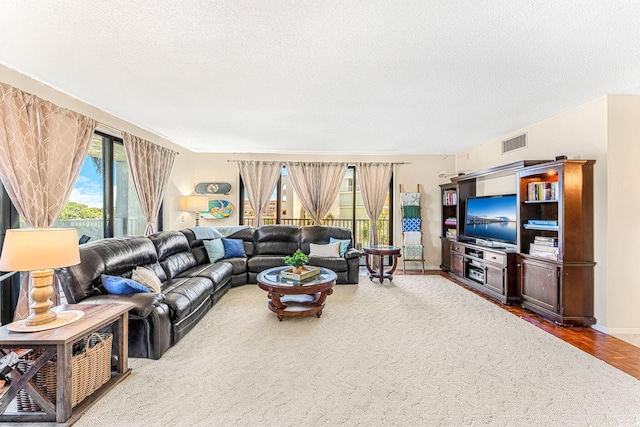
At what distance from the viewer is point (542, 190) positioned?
3.61m


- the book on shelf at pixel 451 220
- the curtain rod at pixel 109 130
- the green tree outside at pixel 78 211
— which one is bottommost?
the book on shelf at pixel 451 220

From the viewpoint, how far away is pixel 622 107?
121 inches

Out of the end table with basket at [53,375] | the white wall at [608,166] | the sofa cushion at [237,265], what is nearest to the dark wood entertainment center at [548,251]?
the white wall at [608,166]

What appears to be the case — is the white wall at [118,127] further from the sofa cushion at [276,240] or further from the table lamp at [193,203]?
the sofa cushion at [276,240]

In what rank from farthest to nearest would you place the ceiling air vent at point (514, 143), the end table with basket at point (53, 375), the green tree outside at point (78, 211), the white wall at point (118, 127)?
the ceiling air vent at point (514, 143), the green tree outside at point (78, 211), the white wall at point (118, 127), the end table with basket at point (53, 375)

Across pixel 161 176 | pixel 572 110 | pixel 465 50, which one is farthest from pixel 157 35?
pixel 572 110

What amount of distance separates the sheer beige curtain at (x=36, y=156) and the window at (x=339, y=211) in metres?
3.51

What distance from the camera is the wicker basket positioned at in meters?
1.78

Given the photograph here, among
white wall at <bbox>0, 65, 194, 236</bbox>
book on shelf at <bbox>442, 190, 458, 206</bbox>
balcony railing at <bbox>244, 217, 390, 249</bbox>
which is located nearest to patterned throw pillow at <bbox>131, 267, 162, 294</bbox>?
white wall at <bbox>0, 65, 194, 236</bbox>

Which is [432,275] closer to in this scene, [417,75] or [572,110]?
[572,110]

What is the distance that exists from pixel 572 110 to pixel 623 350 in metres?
2.68

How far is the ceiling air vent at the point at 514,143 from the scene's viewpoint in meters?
4.27

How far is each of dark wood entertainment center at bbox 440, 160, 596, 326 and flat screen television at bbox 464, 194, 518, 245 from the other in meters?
0.18

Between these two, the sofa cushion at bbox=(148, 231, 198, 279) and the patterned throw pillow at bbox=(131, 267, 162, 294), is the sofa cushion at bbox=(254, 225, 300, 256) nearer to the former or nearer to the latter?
the sofa cushion at bbox=(148, 231, 198, 279)
